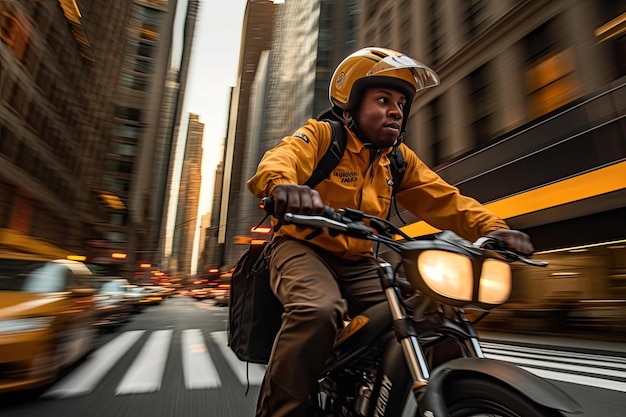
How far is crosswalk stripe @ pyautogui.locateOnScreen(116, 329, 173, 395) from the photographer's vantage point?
418 cm

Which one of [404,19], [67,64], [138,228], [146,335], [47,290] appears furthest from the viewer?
[138,228]

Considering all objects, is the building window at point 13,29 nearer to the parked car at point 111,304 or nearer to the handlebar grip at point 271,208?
the parked car at point 111,304

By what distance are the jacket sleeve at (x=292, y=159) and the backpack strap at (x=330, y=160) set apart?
3 cm

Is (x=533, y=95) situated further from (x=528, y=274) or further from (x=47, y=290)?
(x=47, y=290)

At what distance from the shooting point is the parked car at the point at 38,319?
11.6 feet

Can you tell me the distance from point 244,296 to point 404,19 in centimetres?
2455

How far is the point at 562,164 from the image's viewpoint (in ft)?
36.2

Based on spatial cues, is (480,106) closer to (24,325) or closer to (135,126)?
(24,325)

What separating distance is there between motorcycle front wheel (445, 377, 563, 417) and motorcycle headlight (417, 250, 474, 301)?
10.6 inches

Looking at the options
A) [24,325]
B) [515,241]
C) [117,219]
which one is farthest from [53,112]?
[515,241]

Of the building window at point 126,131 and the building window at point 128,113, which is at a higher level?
the building window at point 128,113

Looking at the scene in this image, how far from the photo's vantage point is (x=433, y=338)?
154 cm

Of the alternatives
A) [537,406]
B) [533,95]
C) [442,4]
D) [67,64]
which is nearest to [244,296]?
[537,406]

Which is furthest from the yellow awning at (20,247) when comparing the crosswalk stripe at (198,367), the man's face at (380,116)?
the man's face at (380,116)
